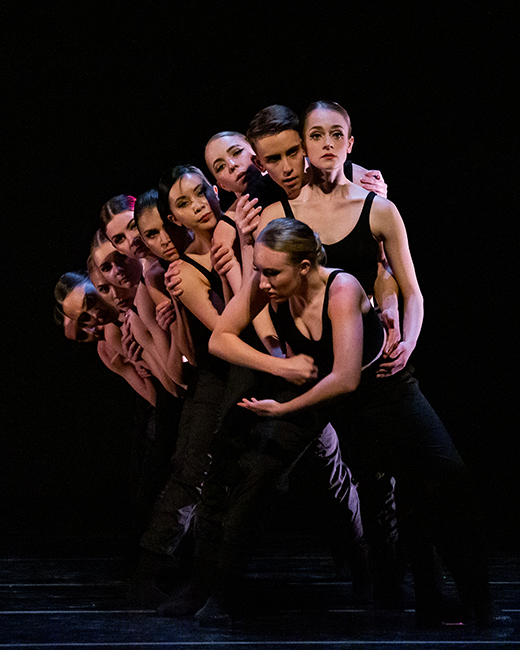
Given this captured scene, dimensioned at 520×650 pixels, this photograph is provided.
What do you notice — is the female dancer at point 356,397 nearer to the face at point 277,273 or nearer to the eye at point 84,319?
the face at point 277,273

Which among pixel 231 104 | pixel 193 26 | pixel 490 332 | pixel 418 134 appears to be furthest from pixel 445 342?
pixel 193 26

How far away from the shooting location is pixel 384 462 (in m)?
2.41

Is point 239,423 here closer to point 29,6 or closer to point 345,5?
point 345,5

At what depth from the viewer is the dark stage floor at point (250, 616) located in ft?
7.25

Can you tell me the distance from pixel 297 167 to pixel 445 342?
2270 millimetres

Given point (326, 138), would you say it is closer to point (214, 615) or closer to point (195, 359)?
point (195, 359)

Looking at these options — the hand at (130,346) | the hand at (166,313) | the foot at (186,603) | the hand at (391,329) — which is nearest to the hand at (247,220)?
the hand at (391,329)

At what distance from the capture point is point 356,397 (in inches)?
94.0

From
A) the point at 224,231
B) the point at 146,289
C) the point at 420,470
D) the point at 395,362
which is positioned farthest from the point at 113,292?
the point at 420,470

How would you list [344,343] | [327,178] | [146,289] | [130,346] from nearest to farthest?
[344,343]
[327,178]
[146,289]
[130,346]

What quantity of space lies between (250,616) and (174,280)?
3.48ft

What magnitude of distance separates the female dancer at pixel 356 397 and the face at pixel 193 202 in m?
0.56

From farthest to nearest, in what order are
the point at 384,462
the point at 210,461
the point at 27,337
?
the point at 27,337
the point at 210,461
the point at 384,462

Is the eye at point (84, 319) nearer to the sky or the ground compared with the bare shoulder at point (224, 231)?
nearer to the ground
